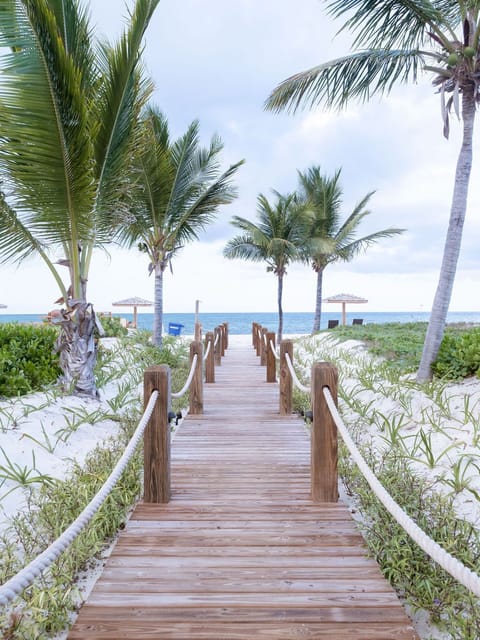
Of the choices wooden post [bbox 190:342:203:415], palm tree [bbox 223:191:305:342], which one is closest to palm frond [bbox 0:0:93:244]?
wooden post [bbox 190:342:203:415]

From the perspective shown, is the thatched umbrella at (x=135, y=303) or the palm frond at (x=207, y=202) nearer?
the palm frond at (x=207, y=202)

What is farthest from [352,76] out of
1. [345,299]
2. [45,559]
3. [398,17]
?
[345,299]

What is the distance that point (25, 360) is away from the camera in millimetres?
5867

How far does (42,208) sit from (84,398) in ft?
8.54

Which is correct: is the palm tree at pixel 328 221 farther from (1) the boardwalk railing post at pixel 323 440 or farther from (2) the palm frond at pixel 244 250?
(1) the boardwalk railing post at pixel 323 440

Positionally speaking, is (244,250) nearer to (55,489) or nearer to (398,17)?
(398,17)

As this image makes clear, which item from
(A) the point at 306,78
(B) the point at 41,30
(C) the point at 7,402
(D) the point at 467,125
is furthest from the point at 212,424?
(A) the point at 306,78

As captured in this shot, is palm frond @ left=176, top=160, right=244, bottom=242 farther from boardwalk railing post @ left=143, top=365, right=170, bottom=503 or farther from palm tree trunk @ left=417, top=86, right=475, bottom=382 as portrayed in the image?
boardwalk railing post @ left=143, top=365, right=170, bottom=503

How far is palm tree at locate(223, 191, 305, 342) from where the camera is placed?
53.1 feet

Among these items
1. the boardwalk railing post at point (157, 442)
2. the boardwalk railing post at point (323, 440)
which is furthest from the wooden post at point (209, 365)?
the boardwalk railing post at point (323, 440)

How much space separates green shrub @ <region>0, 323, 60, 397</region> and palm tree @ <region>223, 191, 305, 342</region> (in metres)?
10.3

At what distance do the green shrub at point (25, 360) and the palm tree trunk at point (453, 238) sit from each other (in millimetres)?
5593

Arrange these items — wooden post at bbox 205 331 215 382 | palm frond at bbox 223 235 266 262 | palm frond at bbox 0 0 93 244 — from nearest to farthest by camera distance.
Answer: palm frond at bbox 0 0 93 244 → wooden post at bbox 205 331 215 382 → palm frond at bbox 223 235 266 262

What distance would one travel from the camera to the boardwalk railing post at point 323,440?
9.66 ft
